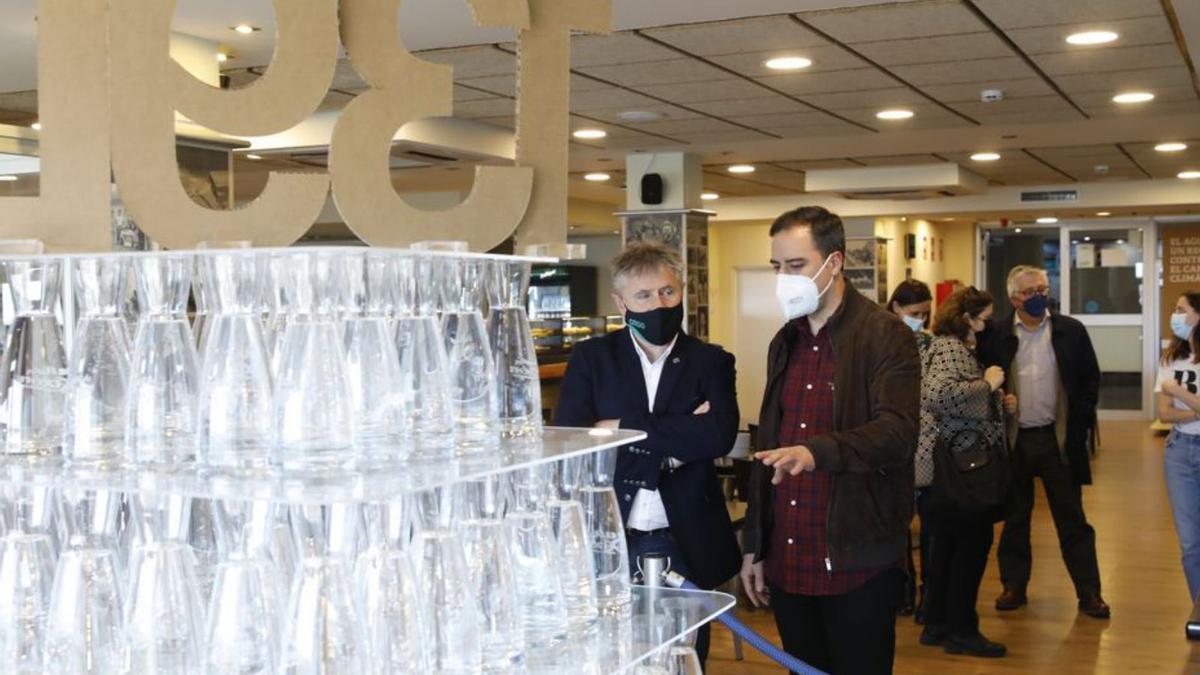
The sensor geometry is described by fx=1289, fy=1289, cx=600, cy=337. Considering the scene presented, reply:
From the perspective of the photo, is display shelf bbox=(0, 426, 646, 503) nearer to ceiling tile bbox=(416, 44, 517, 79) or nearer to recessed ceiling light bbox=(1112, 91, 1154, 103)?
ceiling tile bbox=(416, 44, 517, 79)

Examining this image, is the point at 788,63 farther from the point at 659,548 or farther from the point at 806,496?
the point at 659,548

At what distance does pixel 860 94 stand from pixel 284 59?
20.8ft

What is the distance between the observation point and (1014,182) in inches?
571

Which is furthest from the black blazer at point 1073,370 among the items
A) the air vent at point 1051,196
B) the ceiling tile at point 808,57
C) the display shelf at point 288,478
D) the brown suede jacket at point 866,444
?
the air vent at point 1051,196

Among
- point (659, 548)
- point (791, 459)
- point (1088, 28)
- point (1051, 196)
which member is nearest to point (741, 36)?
point (1088, 28)

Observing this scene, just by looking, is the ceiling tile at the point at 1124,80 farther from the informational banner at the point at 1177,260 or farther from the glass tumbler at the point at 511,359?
the informational banner at the point at 1177,260

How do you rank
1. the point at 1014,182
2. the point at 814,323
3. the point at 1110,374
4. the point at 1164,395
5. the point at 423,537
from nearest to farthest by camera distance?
the point at 423,537 → the point at 814,323 → the point at 1164,395 → the point at 1014,182 → the point at 1110,374

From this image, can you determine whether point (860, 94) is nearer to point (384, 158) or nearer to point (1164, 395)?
point (1164, 395)

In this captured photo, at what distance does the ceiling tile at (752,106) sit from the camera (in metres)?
8.13

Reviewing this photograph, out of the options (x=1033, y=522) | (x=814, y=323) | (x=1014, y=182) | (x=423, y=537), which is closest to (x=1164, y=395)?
(x=814, y=323)

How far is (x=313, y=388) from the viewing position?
1.60 metres

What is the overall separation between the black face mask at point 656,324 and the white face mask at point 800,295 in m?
0.29

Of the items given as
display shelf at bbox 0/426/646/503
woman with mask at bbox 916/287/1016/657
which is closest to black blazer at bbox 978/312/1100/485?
woman with mask at bbox 916/287/1016/657

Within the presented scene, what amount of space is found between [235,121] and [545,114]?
0.56 m
